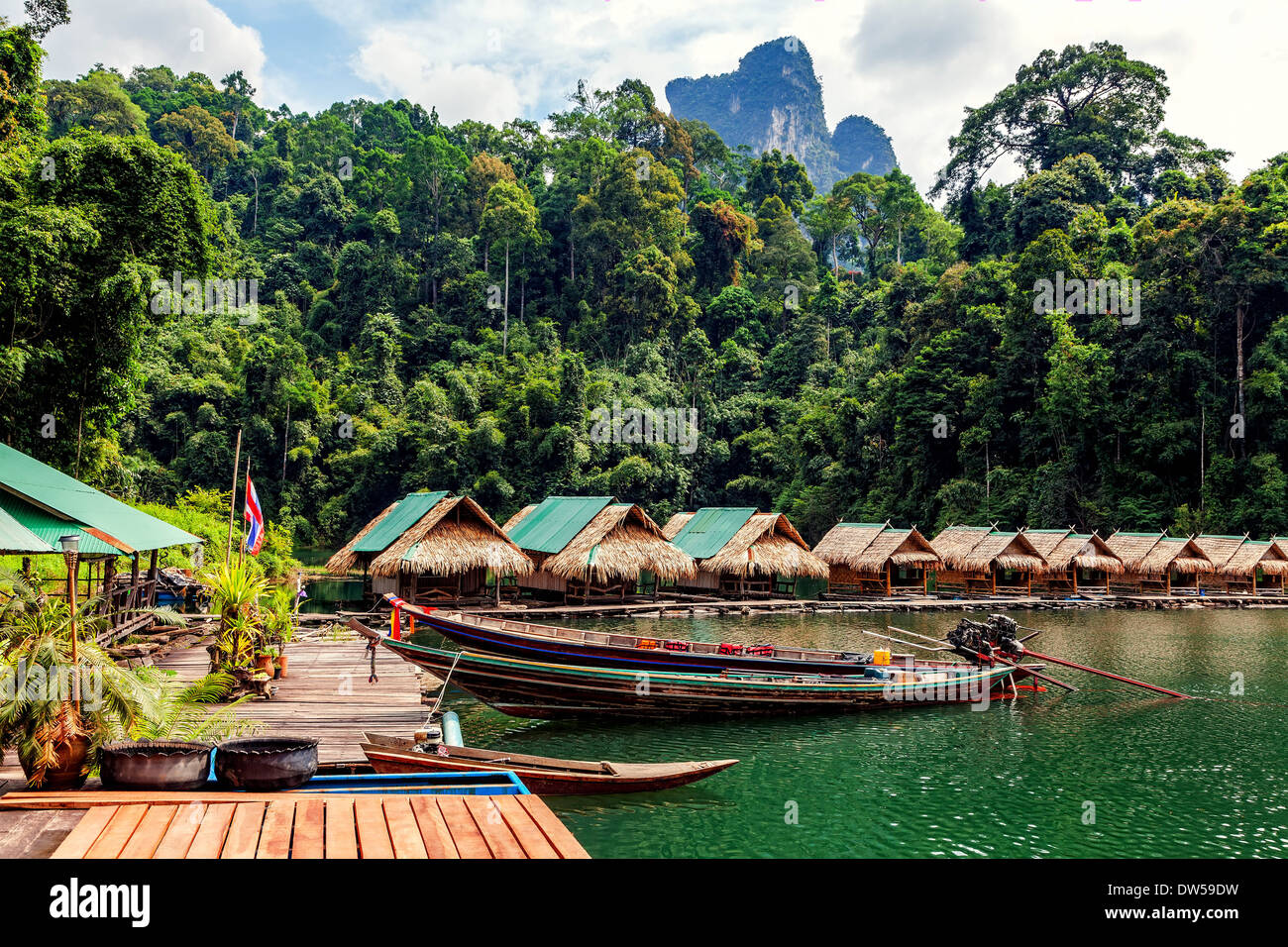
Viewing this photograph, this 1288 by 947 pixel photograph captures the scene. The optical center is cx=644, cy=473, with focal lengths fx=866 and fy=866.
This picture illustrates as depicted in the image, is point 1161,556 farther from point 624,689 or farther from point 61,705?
point 61,705

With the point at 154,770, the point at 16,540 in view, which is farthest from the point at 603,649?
the point at 154,770

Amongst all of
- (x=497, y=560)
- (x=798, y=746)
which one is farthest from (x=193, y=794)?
(x=497, y=560)

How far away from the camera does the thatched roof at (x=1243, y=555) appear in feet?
84.6

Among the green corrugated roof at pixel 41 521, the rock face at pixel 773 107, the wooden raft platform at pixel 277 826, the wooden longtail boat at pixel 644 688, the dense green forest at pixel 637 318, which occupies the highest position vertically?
the rock face at pixel 773 107

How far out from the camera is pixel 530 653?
413 inches

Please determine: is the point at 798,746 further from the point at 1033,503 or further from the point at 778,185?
the point at 778,185

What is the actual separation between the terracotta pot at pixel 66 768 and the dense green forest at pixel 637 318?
425 inches

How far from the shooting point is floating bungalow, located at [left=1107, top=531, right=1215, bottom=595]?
2595cm

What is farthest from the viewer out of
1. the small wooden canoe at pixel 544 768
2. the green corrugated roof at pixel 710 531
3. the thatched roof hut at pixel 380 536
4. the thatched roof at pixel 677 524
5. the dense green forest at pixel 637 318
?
the thatched roof at pixel 677 524

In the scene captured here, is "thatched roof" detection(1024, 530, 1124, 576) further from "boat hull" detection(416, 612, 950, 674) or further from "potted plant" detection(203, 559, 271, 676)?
"potted plant" detection(203, 559, 271, 676)

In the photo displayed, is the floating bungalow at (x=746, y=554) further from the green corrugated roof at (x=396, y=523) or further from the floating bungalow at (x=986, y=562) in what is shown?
the green corrugated roof at (x=396, y=523)

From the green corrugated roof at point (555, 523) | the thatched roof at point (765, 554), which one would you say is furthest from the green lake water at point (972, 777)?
the green corrugated roof at point (555, 523)

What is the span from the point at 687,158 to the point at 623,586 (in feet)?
145
